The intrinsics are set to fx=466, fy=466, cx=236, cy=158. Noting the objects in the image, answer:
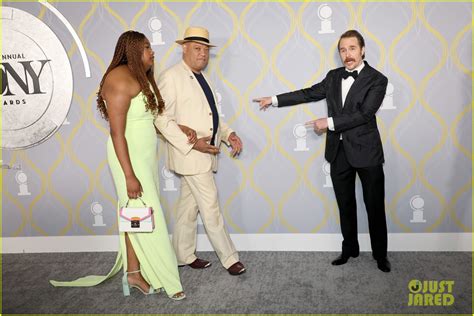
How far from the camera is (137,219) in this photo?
8.58 feet

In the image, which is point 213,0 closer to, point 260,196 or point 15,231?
point 260,196

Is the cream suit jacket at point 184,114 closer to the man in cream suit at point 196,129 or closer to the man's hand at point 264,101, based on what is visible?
the man in cream suit at point 196,129

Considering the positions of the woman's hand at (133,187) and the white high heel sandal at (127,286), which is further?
the white high heel sandal at (127,286)

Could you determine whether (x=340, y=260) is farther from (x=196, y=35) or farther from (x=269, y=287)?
(x=196, y=35)

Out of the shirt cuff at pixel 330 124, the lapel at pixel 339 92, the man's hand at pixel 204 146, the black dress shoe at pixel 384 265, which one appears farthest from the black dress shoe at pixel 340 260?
the man's hand at pixel 204 146

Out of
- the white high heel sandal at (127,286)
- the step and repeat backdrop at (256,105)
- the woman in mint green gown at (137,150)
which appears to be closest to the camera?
the woman in mint green gown at (137,150)

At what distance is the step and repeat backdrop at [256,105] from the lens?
314cm

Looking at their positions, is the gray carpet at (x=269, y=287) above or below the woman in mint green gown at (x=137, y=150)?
below

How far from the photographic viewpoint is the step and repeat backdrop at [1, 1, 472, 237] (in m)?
3.14

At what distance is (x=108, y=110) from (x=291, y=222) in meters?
1.61

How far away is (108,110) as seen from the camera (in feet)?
Answer: 8.32

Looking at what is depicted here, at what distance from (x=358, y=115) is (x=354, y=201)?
62 centimetres

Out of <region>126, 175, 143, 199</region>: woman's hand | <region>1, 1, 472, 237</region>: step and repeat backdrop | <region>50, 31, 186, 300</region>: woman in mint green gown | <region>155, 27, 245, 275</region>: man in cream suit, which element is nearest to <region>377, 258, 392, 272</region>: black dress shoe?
<region>1, 1, 472, 237</region>: step and repeat backdrop

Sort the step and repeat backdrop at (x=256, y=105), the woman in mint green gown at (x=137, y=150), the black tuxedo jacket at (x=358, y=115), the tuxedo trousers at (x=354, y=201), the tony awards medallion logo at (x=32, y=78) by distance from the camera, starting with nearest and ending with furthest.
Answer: the woman in mint green gown at (x=137, y=150)
the black tuxedo jacket at (x=358, y=115)
the tuxedo trousers at (x=354, y=201)
the step and repeat backdrop at (x=256, y=105)
the tony awards medallion logo at (x=32, y=78)
